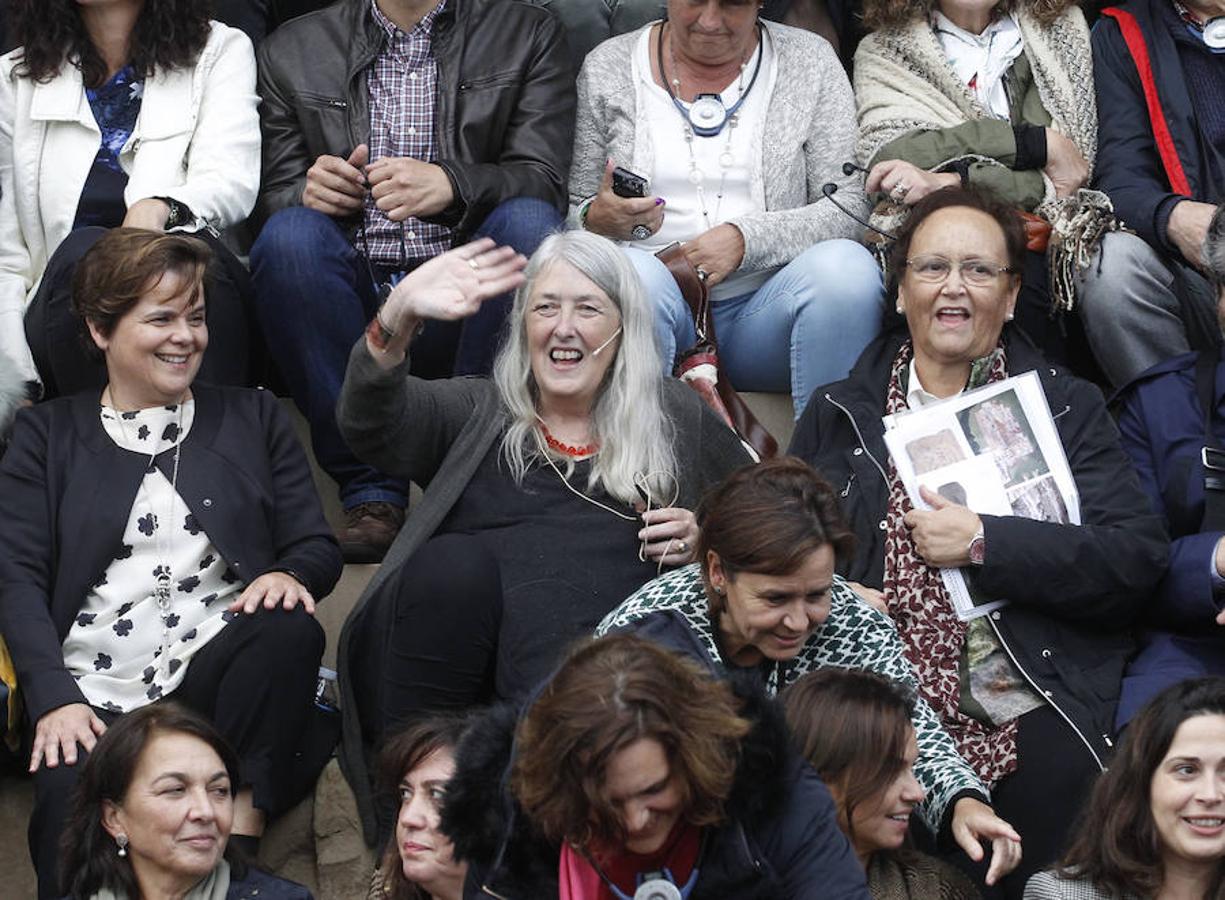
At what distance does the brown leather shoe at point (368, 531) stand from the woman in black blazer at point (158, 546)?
473 mm

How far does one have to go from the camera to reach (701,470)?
184 inches

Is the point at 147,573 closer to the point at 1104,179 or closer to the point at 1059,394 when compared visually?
the point at 1059,394

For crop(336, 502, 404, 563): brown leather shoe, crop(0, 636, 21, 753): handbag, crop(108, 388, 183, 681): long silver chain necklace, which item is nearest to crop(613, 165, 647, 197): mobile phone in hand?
crop(336, 502, 404, 563): brown leather shoe

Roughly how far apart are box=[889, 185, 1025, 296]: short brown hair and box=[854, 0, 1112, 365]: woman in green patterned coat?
337 millimetres

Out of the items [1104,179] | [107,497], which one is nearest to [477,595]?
[107,497]

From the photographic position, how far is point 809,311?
5.27 metres

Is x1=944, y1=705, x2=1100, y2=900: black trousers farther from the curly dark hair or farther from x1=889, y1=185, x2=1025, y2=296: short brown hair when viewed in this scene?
the curly dark hair

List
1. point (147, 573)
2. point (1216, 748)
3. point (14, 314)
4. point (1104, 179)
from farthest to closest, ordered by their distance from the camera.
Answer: point (1104, 179), point (14, 314), point (147, 573), point (1216, 748)

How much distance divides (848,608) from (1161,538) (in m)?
0.80

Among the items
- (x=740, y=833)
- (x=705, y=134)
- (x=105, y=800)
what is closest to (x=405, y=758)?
(x=105, y=800)

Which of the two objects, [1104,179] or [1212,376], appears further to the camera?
[1104,179]

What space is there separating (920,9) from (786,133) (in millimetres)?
520

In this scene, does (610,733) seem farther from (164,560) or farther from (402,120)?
(402,120)

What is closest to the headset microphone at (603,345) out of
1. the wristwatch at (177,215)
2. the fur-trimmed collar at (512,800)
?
the wristwatch at (177,215)
